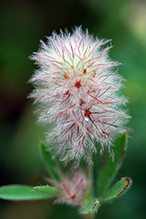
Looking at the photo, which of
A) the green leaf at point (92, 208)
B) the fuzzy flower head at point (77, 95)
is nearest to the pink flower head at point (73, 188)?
the green leaf at point (92, 208)

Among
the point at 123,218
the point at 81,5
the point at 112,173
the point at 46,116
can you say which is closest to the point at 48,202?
the point at 123,218

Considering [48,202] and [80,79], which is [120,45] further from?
[48,202]

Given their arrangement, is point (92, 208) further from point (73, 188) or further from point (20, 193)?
point (20, 193)

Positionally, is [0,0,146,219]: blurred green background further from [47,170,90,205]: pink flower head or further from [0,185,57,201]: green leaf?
[0,185,57,201]: green leaf

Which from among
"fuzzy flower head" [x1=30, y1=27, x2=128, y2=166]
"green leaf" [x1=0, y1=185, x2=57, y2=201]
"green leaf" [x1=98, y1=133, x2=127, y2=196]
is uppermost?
"fuzzy flower head" [x1=30, y1=27, x2=128, y2=166]

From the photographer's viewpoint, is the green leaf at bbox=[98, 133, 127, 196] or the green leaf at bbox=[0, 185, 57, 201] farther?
the green leaf at bbox=[0, 185, 57, 201]

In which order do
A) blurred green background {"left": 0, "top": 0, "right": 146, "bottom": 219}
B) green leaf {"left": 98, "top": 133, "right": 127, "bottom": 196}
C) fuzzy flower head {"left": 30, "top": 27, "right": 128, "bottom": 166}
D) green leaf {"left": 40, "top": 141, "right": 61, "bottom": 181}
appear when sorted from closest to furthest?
fuzzy flower head {"left": 30, "top": 27, "right": 128, "bottom": 166} → green leaf {"left": 98, "top": 133, "right": 127, "bottom": 196} → green leaf {"left": 40, "top": 141, "right": 61, "bottom": 181} → blurred green background {"left": 0, "top": 0, "right": 146, "bottom": 219}

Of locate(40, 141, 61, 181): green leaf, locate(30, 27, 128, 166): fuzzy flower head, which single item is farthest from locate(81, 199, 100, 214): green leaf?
locate(40, 141, 61, 181): green leaf
